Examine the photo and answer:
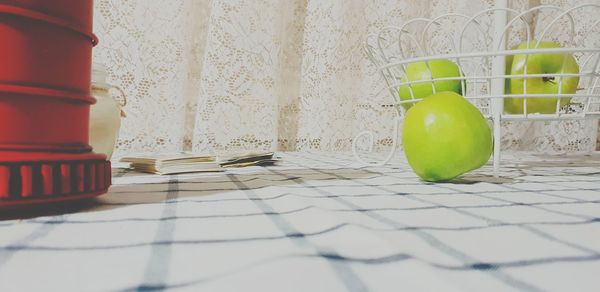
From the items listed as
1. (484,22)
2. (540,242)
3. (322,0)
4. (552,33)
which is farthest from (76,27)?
(552,33)

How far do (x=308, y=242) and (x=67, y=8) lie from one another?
28cm

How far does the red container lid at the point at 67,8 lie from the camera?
0.33m

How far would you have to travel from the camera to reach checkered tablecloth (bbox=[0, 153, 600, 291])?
8.7 inches

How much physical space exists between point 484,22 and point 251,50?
0.80 metres

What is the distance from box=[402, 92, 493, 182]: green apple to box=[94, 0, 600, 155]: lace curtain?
2.49ft

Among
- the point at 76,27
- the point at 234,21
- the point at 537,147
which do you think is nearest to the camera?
the point at 76,27

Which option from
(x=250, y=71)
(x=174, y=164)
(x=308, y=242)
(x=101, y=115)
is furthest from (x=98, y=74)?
(x=250, y=71)

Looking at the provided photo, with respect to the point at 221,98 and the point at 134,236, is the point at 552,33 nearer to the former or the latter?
the point at 221,98

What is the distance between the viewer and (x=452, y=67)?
0.72m

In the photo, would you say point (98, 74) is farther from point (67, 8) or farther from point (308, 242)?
point (308, 242)

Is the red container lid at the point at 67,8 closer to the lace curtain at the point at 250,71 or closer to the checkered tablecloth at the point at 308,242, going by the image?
the checkered tablecloth at the point at 308,242

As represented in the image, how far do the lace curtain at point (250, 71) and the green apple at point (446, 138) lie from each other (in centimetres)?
76

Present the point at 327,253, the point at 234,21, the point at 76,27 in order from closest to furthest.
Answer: the point at 327,253
the point at 76,27
the point at 234,21

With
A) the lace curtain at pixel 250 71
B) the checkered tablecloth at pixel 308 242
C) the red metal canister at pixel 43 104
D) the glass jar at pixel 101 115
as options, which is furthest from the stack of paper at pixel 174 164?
the lace curtain at pixel 250 71
